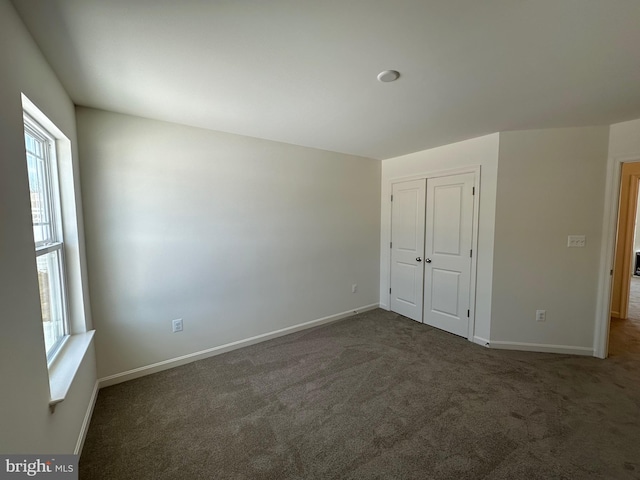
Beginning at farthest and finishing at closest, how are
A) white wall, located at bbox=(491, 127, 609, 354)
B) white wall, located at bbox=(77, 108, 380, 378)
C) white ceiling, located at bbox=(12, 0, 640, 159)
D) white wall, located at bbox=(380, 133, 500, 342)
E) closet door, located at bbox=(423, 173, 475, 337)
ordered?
closet door, located at bbox=(423, 173, 475, 337) < white wall, located at bbox=(380, 133, 500, 342) < white wall, located at bbox=(491, 127, 609, 354) < white wall, located at bbox=(77, 108, 380, 378) < white ceiling, located at bbox=(12, 0, 640, 159)

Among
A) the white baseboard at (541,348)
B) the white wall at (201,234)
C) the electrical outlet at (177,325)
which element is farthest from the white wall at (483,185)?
the electrical outlet at (177,325)

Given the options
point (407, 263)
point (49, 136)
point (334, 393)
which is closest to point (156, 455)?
point (334, 393)

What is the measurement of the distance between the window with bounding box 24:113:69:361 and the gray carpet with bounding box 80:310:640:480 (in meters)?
0.77

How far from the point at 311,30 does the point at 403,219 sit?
297 centimetres

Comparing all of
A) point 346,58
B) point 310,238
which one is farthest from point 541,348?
point 346,58

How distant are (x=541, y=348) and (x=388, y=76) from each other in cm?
321

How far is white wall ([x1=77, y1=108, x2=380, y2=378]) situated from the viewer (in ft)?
7.47

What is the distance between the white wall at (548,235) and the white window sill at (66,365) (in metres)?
3.67

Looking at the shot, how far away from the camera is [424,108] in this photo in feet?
7.22

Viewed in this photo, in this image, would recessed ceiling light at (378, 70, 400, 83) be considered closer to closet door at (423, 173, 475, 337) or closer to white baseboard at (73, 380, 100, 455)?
closet door at (423, 173, 475, 337)

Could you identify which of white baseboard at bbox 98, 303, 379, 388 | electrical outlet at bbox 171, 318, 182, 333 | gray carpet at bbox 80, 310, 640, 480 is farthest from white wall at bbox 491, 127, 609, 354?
electrical outlet at bbox 171, 318, 182, 333

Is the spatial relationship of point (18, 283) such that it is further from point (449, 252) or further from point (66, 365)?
point (449, 252)

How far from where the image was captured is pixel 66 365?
1.64m

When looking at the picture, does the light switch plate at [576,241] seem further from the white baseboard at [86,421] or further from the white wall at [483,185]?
the white baseboard at [86,421]
